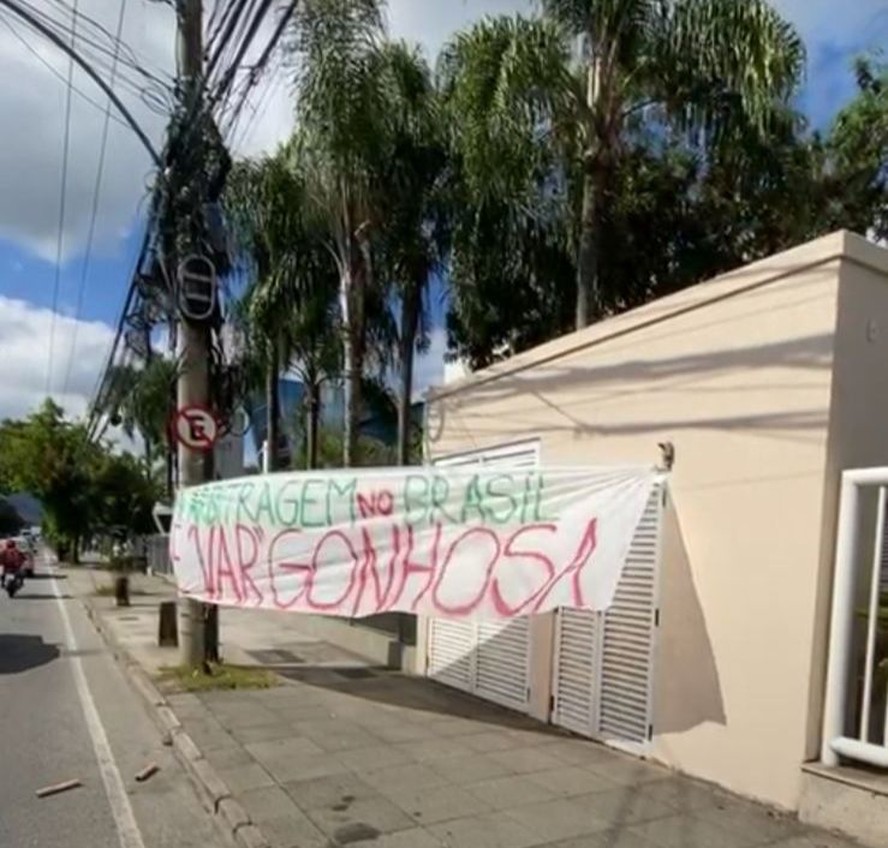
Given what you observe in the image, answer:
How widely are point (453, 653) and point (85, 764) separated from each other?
12.8 ft

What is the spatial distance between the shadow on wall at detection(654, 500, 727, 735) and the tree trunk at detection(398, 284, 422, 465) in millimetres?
9845

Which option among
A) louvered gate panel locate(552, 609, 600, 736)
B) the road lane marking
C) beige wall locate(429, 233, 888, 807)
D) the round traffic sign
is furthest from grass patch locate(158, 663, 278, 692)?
beige wall locate(429, 233, 888, 807)

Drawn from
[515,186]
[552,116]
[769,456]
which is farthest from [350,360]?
[769,456]

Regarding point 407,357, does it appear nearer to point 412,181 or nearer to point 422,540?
point 412,181

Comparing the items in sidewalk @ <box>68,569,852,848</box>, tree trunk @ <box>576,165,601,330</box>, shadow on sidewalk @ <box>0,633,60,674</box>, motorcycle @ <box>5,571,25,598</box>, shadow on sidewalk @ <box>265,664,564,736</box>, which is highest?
tree trunk @ <box>576,165,601,330</box>

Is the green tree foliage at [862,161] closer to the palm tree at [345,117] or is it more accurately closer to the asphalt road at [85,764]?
the palm tree at [345,117]

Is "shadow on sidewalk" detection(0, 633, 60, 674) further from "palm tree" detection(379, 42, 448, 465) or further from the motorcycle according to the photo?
the motorcycle

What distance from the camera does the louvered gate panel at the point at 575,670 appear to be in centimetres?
682

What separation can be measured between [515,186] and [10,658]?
9.70 metres

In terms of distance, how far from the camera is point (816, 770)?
4840mm

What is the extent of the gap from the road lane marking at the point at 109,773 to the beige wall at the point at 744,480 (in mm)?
3654

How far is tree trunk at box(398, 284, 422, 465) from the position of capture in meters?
15.4

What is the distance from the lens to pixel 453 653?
906 centimetres

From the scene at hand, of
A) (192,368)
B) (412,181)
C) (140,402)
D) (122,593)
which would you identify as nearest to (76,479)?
(140,402)
